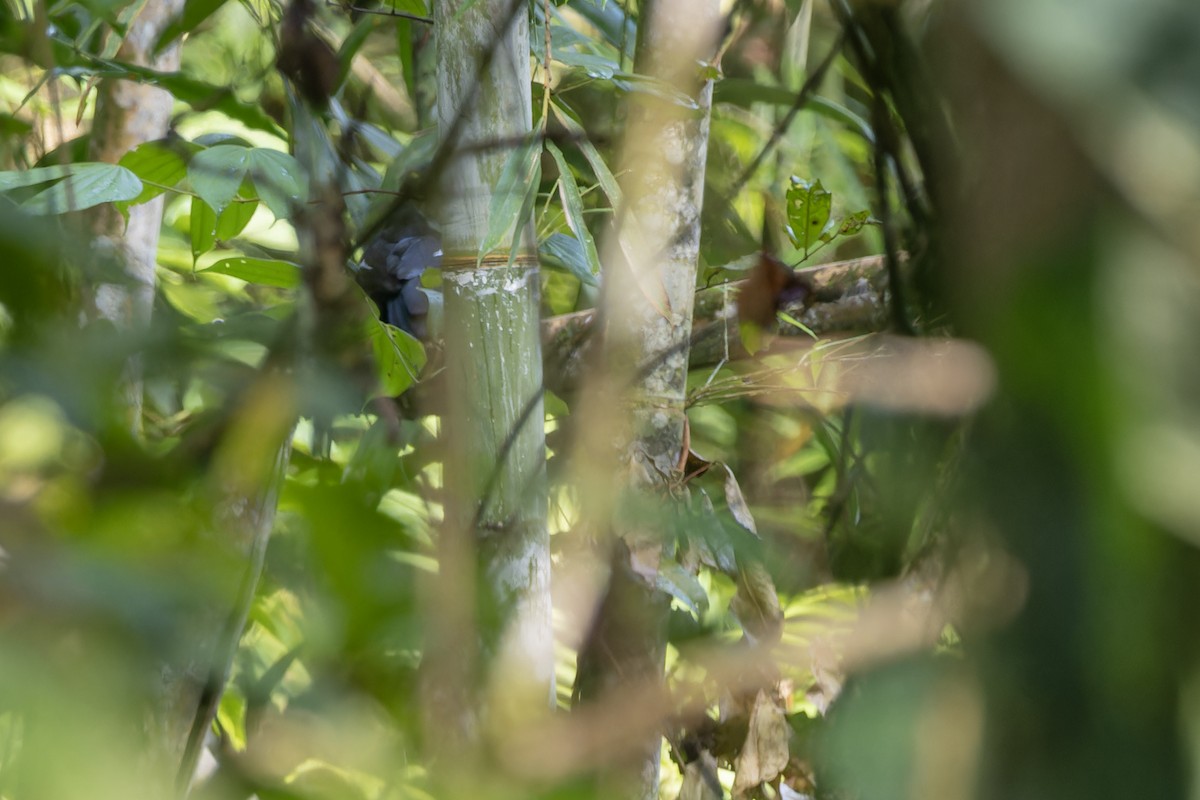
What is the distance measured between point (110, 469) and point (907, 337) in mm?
317

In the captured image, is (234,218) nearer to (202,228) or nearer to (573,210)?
(202,228)

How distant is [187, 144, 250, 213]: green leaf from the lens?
644mm

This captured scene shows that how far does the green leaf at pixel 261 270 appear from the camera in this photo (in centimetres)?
66

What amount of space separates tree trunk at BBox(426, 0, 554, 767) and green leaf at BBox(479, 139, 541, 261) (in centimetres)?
1

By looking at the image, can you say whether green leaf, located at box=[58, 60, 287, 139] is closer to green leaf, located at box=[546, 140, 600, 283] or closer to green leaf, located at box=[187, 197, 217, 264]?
green leaf, located at box=[187, 197, 217, 264]

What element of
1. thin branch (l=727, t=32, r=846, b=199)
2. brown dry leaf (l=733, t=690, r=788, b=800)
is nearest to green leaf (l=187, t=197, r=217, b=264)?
thin branch (l=727, t=32, r=846, b=199)

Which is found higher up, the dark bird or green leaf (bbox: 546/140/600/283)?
green leaf (bbox: 546/140/600/283)

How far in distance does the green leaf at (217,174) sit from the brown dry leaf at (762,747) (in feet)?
1.69

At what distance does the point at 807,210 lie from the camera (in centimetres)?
80

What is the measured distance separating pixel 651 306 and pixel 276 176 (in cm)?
30

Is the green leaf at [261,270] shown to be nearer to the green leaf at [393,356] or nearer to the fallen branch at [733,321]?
the green leaf at [393,356]

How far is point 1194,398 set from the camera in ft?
0.71

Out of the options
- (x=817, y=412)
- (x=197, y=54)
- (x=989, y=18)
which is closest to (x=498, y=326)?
(x=817, y=412)

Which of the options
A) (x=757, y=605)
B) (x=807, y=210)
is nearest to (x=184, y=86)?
(x=807, y=210)
